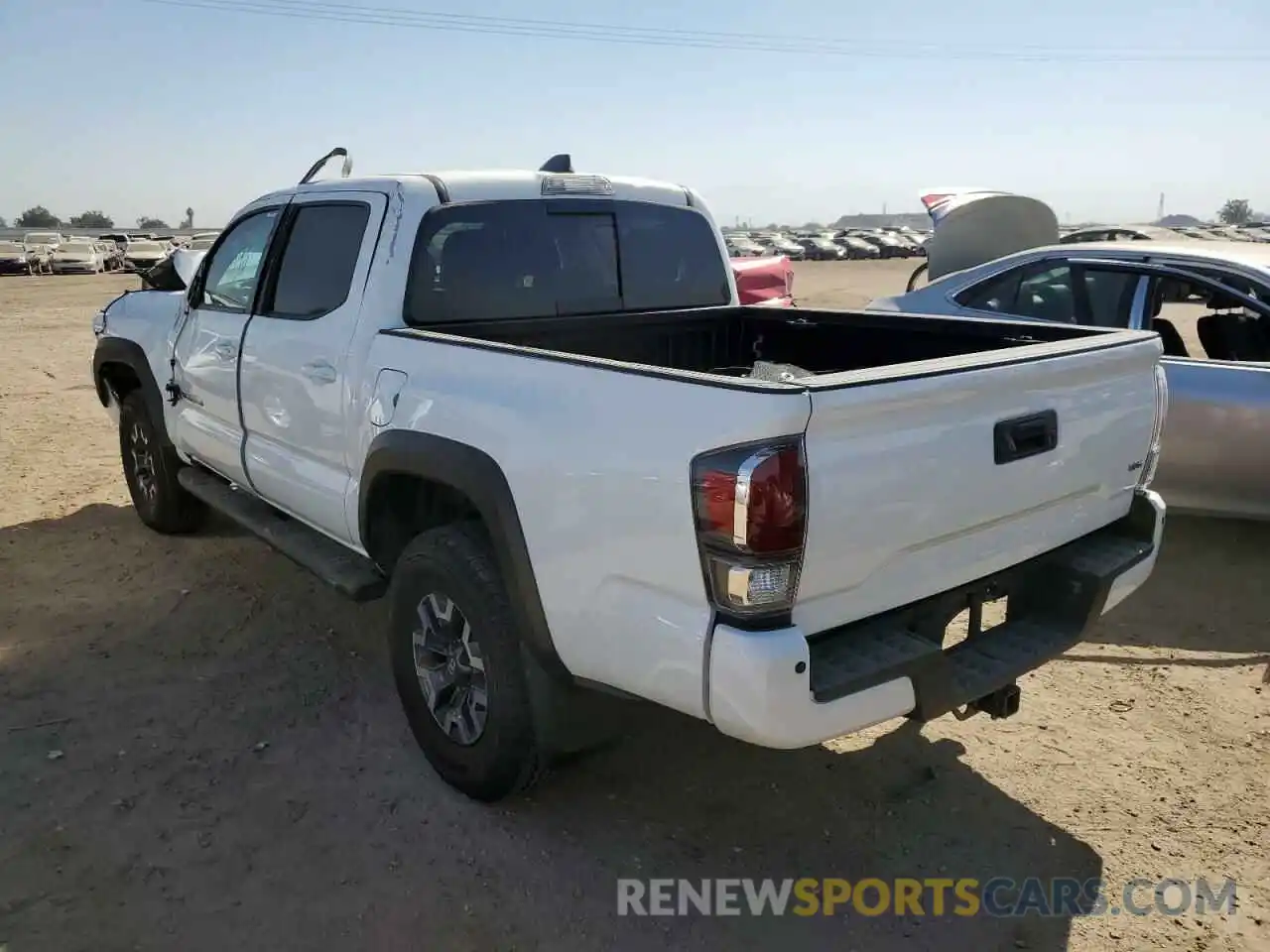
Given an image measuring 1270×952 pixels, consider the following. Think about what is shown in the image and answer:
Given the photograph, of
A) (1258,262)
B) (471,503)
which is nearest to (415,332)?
(471,503)

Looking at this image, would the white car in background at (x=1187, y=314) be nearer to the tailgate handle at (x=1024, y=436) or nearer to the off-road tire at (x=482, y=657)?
the tailgate handle at (x=1024, y=436)

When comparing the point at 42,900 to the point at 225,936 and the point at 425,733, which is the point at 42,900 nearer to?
the point at 225,936

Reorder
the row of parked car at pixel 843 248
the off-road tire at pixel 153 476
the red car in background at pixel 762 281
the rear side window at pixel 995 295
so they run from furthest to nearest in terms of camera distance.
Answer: the row of parked car at pixel 843 248
the red car in background at pixel 762 281
the rear side window at pixel 995 295
the off-road tire at pixel 153 476

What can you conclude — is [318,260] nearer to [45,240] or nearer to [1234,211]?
[45,240]

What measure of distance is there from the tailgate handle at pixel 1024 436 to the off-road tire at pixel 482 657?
1.44m

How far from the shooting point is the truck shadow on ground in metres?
2.71

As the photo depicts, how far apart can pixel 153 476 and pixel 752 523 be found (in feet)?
15.5

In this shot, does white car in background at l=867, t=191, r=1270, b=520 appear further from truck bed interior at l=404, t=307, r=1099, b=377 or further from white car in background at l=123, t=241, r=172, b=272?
white car in background at l=123, t=241, r=172, b=272

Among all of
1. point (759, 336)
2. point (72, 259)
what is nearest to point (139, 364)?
point (759, 336)

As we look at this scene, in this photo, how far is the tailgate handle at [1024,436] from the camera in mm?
2572

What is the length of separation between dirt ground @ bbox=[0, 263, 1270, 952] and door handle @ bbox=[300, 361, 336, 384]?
4.16ft

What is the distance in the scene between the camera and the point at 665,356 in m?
4.38

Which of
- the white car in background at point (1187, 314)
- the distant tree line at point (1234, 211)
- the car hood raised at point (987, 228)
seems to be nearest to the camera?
the white car in background at point (1187, 314)

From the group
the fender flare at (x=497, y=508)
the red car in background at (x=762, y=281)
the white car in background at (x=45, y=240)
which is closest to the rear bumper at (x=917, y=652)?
the fender flare at (x=497, y=508)
